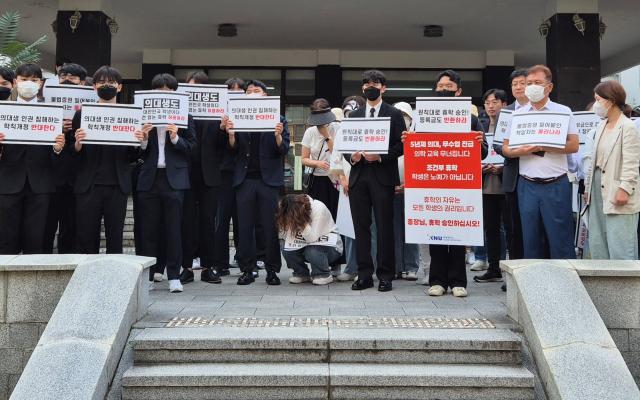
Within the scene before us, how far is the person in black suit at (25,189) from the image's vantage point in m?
5.56

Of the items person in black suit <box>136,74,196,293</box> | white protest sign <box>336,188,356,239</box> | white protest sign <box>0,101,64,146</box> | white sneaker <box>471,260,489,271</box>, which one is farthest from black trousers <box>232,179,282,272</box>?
white sneaker <box>471,260,489,271</box>

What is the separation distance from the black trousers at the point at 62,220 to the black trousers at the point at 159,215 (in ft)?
2.62

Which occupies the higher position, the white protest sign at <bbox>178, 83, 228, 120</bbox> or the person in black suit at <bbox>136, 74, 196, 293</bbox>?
the white protest sign at <bbox>178, 83, 228, 120</bbox>

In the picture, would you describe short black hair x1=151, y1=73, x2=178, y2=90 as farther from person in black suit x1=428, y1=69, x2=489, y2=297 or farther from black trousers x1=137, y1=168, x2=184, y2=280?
person in black suit x1=428, y1=69, x2=489, y2=297

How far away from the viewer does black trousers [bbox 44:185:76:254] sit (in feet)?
20.3

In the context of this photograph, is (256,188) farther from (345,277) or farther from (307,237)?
(345,277)

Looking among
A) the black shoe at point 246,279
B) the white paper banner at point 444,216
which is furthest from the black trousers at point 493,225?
the black shoe at point 246,279

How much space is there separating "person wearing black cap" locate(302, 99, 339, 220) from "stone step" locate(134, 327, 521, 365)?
3491 millimetres

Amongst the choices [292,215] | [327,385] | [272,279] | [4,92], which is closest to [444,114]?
[292,215]

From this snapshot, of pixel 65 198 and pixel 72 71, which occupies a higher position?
pixel 72 71

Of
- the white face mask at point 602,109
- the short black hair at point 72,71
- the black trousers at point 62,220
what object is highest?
the short black hair at point 72,71

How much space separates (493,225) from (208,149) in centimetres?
352

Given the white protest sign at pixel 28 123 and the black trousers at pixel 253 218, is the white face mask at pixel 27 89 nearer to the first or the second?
the white protest sign at pixel 28 123

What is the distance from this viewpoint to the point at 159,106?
5.99 metres
